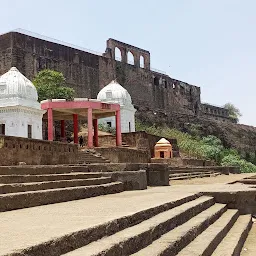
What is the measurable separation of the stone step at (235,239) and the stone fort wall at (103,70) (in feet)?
77.6

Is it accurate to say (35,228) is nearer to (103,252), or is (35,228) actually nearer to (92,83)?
(103,252)

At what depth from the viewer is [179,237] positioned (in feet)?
12.3

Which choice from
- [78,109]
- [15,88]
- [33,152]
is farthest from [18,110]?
A: [33,152]

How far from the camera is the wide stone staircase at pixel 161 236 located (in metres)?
2.79

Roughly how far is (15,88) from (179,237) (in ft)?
50.8

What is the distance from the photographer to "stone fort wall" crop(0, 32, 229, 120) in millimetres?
27984

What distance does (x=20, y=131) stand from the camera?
58.9ft

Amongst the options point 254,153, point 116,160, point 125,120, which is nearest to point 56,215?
point 116,160

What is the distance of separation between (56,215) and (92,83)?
3012cm

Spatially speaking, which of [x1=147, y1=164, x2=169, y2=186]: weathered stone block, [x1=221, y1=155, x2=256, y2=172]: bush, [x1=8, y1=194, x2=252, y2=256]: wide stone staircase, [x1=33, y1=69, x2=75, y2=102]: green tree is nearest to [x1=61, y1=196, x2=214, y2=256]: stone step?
[x1=8, y1=194, x2=252, y2=256]: wide stone staircase

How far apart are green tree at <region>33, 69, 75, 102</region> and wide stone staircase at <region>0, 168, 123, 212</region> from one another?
17144 mm

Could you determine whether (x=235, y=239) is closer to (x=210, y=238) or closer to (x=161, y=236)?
(x=210, y=238)

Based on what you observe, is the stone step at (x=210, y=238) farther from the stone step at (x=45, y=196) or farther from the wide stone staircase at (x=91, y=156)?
the wide stone staircase at (x=91, y=156)

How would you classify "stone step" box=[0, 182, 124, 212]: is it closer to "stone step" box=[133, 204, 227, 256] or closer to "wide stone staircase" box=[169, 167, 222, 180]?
"stone step" box=[133, 204, 227, 256]
